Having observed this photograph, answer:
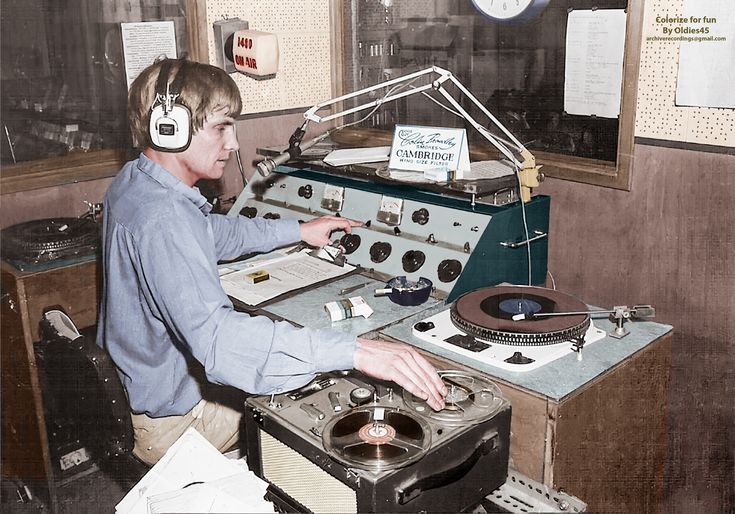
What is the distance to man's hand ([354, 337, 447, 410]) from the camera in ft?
5.20

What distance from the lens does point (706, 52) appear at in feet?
7.79

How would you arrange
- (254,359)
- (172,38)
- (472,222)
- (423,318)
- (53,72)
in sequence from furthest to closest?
(172,38)
(53,72)
(472,222)
(423,318)
(254,359)

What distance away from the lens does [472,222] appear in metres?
2.45

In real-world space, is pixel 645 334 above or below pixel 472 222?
below

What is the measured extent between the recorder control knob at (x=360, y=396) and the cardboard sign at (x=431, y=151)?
118 centimetres

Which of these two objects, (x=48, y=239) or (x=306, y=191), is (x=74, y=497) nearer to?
(x=48, y=239)

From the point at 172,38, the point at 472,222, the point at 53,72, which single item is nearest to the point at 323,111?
the point at 172,38

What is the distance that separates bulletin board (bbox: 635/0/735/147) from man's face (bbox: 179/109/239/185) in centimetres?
152

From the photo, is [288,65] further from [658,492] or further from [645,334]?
[658,492]

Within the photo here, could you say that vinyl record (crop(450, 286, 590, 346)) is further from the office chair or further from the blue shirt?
the office chair

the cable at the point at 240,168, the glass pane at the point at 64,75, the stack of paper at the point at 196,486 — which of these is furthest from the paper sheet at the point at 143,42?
the stack of paper at the point at 196,486

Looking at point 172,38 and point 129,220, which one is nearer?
point 129,220

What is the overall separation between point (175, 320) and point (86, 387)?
0.85 metres

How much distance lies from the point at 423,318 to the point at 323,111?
191 cm
